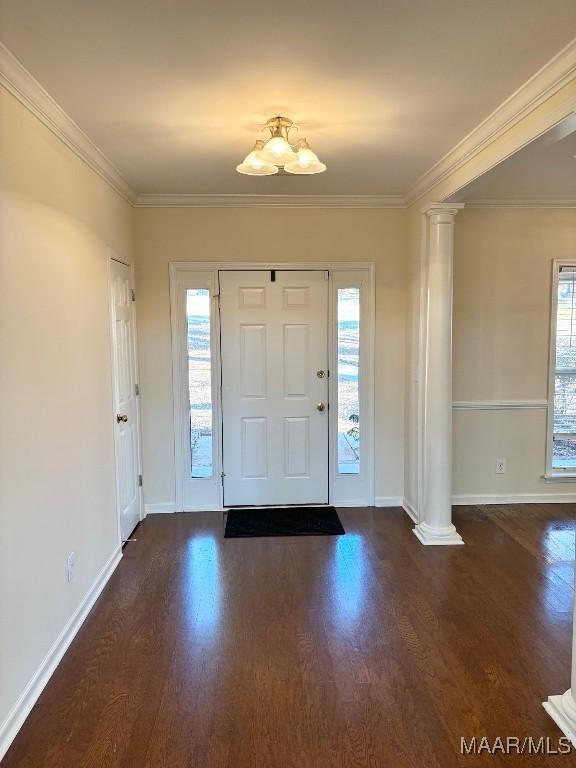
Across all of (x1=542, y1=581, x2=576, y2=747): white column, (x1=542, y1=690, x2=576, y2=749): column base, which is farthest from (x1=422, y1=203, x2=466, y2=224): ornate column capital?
(x1=542, y1=690, x2=576, y2=749): column base

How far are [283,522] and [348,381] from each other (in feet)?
4.04

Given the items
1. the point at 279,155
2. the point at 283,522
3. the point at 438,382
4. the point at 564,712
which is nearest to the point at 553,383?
the point at 438,382

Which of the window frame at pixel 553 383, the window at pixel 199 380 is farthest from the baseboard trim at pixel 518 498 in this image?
the window at pixel 199 380

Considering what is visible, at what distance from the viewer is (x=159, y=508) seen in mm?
4102

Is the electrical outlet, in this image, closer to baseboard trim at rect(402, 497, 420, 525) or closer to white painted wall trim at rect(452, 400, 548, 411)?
baseboard trim at rect(402, 497, 420, 525)

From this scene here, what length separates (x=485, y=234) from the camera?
403 centimetres

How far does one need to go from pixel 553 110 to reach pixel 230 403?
286 centimetres

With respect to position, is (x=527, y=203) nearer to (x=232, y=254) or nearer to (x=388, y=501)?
(x=232, y=254)

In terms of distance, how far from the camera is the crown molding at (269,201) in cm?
383

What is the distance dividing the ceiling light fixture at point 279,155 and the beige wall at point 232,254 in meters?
1.48

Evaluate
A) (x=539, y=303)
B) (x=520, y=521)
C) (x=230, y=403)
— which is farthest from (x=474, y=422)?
(x=230, y=403)

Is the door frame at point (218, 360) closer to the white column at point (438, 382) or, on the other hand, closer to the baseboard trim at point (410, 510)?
the baseboard trim at point (410, 510)

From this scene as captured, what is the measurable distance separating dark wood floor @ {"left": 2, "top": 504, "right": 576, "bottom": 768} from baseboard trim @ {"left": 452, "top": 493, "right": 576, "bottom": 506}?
2.20 feet

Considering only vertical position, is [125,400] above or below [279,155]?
below
